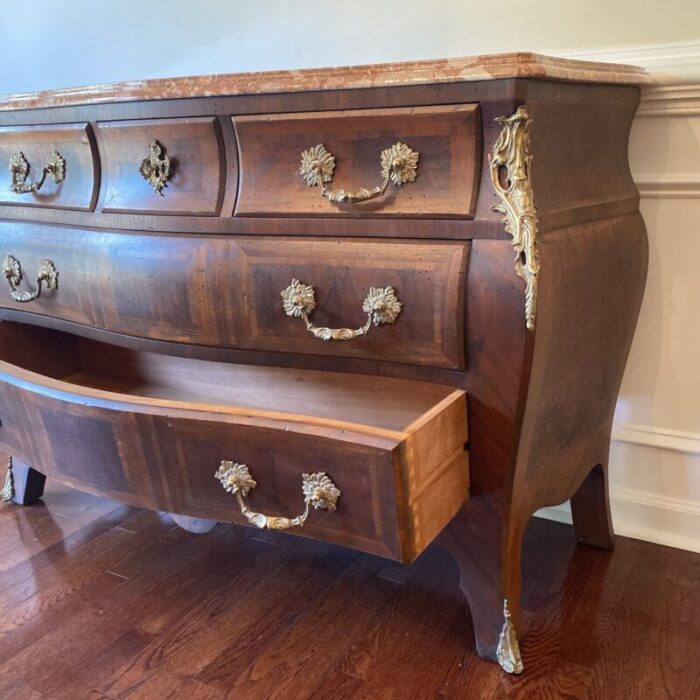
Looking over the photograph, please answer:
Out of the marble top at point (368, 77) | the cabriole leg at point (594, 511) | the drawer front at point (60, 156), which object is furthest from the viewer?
the cabriole leg at point (594, 511)

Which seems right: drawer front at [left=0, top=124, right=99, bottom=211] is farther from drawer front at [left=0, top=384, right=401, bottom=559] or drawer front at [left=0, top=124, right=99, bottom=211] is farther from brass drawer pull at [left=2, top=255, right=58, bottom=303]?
drawer front at [left=0, top=384, right=401, bottom=559]

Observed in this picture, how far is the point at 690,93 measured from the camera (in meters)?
1.08

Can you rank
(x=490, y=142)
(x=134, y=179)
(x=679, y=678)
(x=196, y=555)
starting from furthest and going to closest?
(x=196, y=555), (x=134, y=179), (x=679, y=678), (x=490, y=142)

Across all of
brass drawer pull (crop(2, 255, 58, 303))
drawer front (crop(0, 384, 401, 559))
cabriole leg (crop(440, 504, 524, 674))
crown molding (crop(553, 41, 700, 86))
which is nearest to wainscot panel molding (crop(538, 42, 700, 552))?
crown molding (crop(553, 41, 700, 86))

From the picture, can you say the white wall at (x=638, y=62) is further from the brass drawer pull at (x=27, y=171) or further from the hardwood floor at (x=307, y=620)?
the brass drawer pull at (x=27, y=171)

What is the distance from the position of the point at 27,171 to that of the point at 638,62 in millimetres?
996

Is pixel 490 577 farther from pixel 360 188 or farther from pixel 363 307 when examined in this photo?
pixel 360 188

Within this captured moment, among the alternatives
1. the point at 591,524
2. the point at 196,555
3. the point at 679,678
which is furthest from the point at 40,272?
the point at 679,678

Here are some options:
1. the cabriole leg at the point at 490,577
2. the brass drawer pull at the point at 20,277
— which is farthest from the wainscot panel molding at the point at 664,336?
the brass drawer pull at the point at 20,277

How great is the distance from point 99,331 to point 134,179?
262 millimetres

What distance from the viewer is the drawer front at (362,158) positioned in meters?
0.81

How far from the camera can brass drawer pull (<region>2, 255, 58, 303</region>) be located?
1186mm

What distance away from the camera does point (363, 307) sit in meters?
0.90

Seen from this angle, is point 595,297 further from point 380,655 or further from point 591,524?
point 380,655
